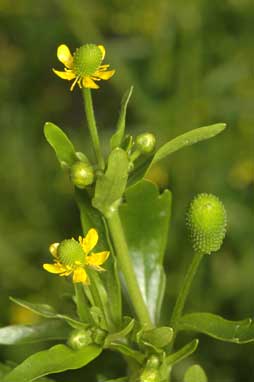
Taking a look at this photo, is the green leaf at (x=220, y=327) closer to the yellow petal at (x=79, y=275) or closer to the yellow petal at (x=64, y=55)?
the yellow petal at (x=79, y=275)

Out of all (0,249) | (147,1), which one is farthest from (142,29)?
(0,249)

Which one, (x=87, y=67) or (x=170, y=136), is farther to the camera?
(x=170, y=136)

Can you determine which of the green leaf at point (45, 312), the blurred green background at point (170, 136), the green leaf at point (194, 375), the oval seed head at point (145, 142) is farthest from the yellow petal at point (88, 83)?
the blurred green background at point (170, 136)


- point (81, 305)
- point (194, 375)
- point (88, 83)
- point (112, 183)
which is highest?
point (88, 83)

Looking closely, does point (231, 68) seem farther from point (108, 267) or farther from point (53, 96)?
point (108, 267)

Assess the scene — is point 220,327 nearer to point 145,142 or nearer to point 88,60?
point 145,142

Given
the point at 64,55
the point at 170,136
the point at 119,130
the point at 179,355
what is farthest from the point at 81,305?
the point at 170,136
